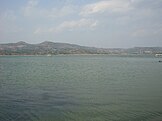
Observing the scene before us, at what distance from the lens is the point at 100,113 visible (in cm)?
1853

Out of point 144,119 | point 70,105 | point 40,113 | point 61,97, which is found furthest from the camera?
point 61,97

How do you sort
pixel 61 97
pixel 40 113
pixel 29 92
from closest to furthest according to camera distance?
pixel 40 113
pixel 61 97
pixel 29 92

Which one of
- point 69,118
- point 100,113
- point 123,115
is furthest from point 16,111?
point 123,115

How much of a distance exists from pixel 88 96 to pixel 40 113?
308 inches

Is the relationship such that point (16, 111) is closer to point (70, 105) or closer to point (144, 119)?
point (70, 105)

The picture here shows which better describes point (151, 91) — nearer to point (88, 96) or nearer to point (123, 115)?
point (88, 96)

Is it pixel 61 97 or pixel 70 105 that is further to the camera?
pixel 61 97

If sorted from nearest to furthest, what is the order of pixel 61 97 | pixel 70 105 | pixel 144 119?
pixel 144 119
pixel 70 105
pixel 61 97

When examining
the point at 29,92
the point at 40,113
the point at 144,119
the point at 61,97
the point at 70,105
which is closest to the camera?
the point at 144,119

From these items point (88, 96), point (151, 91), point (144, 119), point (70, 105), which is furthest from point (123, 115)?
point (151, 91)

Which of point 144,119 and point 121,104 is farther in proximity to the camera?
point 121,104

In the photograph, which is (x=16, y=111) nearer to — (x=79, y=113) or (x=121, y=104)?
(x=79, y=113)

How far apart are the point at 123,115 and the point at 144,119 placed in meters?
1.62

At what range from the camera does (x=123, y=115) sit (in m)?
18.0
